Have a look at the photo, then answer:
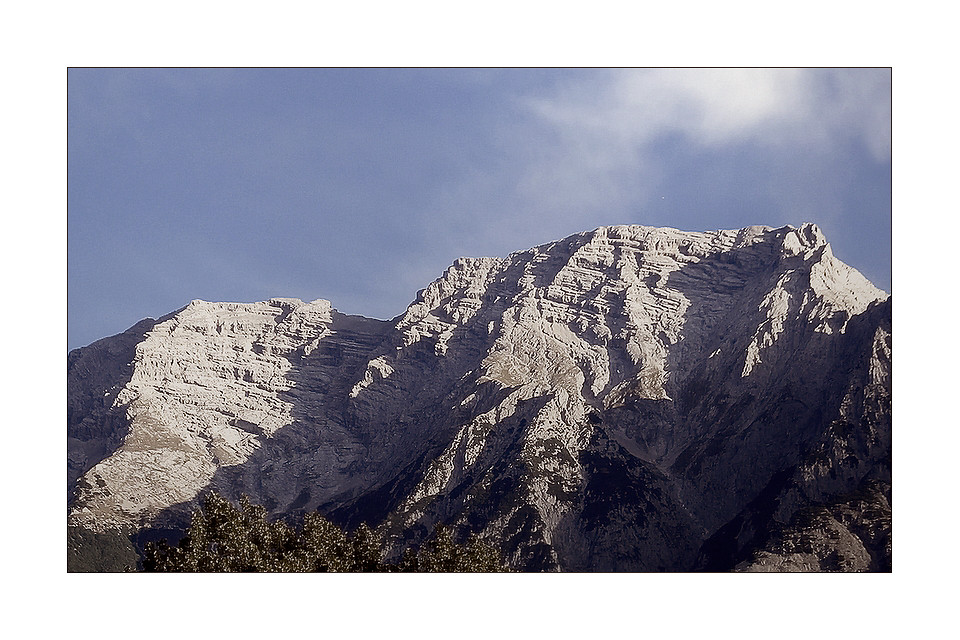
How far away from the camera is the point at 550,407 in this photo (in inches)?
5591

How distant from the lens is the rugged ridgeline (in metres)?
116

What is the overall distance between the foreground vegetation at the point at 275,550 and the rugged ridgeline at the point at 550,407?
3483 centimetres

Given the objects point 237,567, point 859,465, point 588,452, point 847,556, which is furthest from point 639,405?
point 237,567

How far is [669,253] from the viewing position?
182m

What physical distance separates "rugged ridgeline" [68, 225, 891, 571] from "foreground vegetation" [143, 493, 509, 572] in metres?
34.8

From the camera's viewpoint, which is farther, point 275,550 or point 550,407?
point 550,407

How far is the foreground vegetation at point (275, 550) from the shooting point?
55375 millimetres

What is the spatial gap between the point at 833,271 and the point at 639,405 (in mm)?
31983

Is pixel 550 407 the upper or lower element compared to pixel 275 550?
upper

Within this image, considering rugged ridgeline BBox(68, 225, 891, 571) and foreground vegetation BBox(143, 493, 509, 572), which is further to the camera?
Result: rugged ridgeline BBox(68, 225, 891, 571)

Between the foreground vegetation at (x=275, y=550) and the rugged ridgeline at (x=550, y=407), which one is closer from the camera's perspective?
the foreground vegetation at (x=275, y=550)

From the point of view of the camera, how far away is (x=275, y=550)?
58.8 m

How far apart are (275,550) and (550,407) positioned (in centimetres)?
8552
